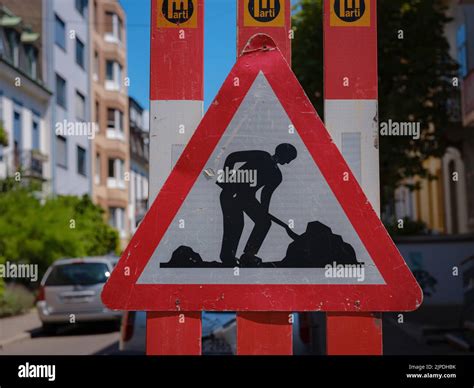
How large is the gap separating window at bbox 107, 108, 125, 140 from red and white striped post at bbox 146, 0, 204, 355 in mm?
469

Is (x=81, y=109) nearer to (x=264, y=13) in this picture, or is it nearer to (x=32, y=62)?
(x=264, y=13)

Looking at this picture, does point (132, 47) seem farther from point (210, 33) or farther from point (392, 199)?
point (392, 199)

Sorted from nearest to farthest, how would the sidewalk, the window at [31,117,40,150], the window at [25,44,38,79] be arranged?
1. the sidewalk
2. the window at [31,117,40,150]
3. the window at [25,44,38,79]

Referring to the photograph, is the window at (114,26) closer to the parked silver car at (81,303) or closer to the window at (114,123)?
the window at (114,123)

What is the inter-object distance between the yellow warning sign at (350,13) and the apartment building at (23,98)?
3.41 ft

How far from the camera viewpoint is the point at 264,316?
1.98 metres

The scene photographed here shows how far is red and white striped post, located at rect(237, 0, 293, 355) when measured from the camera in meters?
1.97

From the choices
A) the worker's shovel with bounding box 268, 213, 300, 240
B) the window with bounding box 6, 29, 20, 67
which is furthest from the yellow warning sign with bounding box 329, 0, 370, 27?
the window with bounding box 6, 29, 20, 67

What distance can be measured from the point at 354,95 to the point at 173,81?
0.49 meters

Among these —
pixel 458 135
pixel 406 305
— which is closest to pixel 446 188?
pixel 458 135

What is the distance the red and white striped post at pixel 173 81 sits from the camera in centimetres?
202

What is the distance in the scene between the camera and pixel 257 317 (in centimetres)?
198

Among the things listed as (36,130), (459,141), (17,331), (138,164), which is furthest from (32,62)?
(459,141)

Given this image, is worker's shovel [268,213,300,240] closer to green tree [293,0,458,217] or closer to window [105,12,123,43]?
green tree [293,0,458,217]
